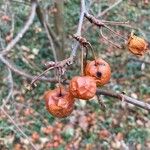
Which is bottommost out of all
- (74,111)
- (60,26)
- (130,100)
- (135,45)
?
(74,111)

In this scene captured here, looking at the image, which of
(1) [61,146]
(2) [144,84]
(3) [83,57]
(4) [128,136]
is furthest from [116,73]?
(3) [83,57]

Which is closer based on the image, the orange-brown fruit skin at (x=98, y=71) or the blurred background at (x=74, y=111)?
the orange-brown fruit skin at (x=98, y=71)

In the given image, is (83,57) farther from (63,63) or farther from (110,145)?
(110,145)

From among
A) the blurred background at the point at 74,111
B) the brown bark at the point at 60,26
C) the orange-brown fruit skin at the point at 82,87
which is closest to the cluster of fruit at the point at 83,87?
the orange-brown fruit skin at the point at 82,87

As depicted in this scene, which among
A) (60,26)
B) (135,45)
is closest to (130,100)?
(135,45)

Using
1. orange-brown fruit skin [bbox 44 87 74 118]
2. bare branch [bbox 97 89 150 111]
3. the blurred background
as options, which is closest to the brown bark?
the blurred background

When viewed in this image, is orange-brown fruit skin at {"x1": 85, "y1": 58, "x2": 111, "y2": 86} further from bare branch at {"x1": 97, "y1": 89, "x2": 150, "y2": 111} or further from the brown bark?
the brown bark

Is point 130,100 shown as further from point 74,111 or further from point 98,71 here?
point 74,111

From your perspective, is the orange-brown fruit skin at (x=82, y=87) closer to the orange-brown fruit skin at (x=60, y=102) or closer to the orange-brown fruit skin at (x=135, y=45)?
the orange-brown fruit skin at (x=60, y=102)
